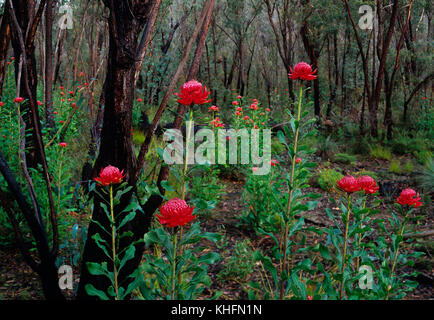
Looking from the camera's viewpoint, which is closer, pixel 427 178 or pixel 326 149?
pixel 427 178

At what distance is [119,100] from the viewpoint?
1.49m

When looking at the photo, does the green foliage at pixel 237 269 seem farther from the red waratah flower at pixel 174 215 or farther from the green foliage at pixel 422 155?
the green foliage at pixel 422 155

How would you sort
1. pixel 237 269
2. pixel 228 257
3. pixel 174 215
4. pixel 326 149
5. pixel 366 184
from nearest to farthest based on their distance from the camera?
1. pixel 174 215
2. pixel 366 184
3. pixel 237 269
4. pixel 228 257
5. pixel 326 149

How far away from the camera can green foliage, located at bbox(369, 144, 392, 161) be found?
6.04m

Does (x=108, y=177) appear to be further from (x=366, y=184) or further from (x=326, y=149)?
(x=326, y=149)

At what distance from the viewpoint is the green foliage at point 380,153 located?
604cm

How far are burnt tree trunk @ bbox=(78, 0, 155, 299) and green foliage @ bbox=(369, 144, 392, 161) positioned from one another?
561cm

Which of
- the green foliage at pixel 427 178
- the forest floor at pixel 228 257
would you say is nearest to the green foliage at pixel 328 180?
the forest floor at pixel 228 257

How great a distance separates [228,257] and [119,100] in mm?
1715

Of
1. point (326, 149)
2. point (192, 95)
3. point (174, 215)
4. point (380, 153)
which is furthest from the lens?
point (326, 149)

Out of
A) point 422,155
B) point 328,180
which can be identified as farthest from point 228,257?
point 422,155

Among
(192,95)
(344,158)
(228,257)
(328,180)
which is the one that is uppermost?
(192,95)
